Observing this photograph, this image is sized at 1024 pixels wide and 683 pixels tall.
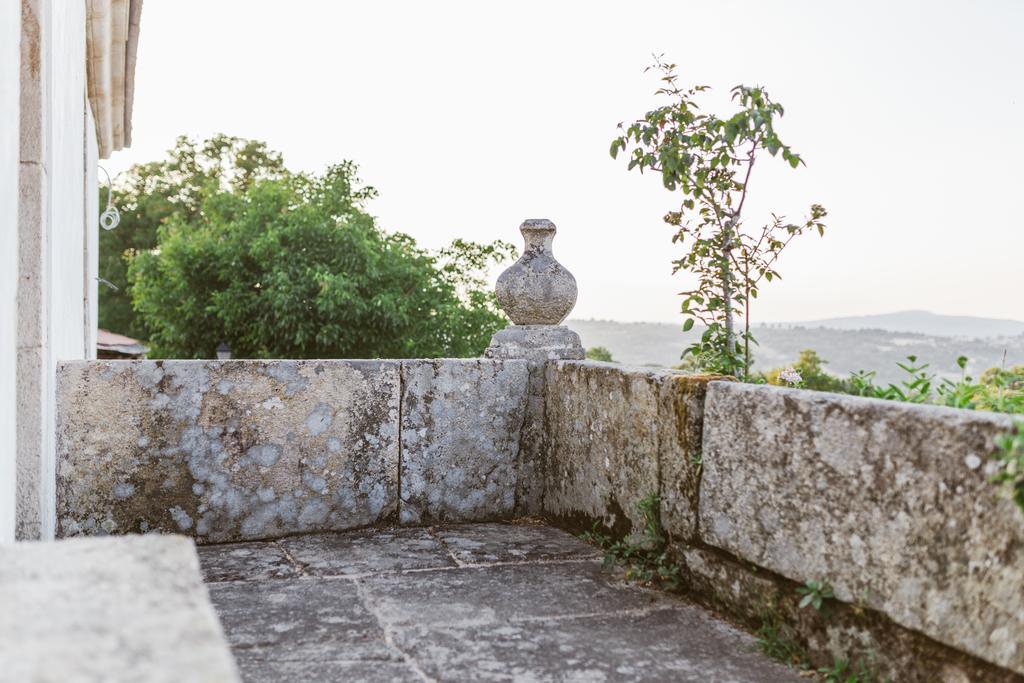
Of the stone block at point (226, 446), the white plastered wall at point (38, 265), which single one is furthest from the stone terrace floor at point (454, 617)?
the white plastered wall at point (38, 265)

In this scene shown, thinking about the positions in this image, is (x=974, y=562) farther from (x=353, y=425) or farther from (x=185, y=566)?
(x=353, y=425)

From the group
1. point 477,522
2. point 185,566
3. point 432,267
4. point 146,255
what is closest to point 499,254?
point 432,267

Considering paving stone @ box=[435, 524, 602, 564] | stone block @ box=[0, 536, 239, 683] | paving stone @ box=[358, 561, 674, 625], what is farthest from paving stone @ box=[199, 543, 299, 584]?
stone block @ box=[0, 536, 239, 683]

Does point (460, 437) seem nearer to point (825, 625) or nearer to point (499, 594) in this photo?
point (499, 594)

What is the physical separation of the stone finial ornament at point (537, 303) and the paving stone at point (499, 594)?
3.98 feet

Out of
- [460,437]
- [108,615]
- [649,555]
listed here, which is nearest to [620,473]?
[649,555]

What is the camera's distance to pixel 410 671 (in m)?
2.43

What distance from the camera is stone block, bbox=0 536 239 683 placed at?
869mm

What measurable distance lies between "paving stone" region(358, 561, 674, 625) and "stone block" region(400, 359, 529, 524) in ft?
2.45

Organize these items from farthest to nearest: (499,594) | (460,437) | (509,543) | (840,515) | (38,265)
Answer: (460,437)
(509,543)
(499,594)
(38,265)
(840,515)

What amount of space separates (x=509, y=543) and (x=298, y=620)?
3.98ft

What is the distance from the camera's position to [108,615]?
1.00m

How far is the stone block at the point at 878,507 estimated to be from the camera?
76.4 inches

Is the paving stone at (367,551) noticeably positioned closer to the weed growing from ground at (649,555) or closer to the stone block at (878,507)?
the weed growing from ground at (649,555)
